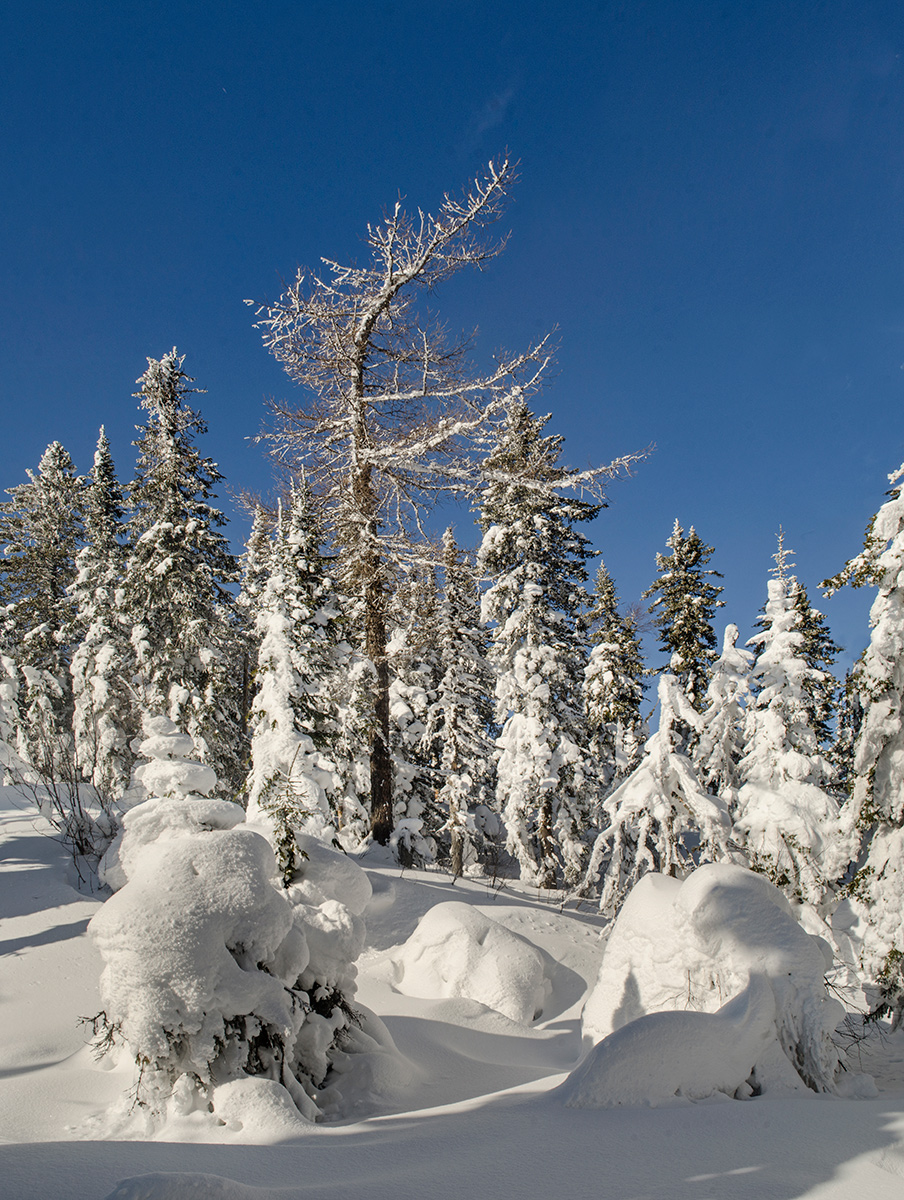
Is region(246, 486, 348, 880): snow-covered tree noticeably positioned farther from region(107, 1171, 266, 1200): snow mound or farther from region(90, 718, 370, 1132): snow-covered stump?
region(107, 1171, 266, 1200): snow mound

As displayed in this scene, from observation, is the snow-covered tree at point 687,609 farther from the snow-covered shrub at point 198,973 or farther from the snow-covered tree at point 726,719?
the snow-covered shrub at point 198,973

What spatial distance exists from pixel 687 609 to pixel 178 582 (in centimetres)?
1751

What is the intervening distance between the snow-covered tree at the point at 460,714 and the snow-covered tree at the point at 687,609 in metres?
6.73

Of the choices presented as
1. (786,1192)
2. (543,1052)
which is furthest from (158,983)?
(543,1052)

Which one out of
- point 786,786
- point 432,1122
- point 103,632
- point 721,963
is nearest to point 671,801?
point 786,786

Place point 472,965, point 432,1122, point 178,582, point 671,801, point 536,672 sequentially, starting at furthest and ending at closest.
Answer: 1. point 178,582
2. point 536,672
3. point 671,801
4. point 472,965
5. point 432,1122

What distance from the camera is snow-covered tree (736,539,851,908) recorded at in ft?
45.4

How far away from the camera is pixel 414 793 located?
82.7ft

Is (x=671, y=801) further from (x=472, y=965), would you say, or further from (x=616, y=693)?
(x=616, y=693)

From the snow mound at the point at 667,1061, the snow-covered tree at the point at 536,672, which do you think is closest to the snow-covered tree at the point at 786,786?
the snow-covered tree at the point at 536,672

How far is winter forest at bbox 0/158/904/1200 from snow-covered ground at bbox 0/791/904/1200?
0.08 m

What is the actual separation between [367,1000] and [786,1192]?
6447mm

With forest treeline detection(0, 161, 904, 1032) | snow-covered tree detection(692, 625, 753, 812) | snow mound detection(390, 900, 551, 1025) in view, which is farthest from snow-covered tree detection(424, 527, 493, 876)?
snow mound detection(390, 900, 551, 1025)

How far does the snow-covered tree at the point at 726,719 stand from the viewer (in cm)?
1784
